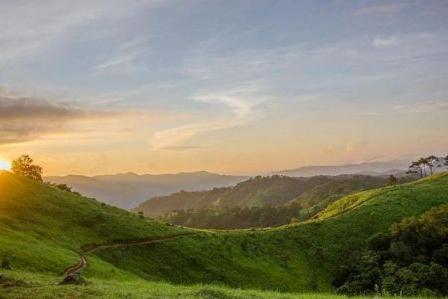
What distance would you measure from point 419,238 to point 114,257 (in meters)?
56.6

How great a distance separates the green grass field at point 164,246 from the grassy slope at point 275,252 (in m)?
0.18

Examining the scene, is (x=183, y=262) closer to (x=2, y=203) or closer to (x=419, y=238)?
(x=2, y=203)

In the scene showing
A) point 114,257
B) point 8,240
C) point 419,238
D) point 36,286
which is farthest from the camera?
point 419,238

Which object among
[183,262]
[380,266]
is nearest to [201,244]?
[183,262]

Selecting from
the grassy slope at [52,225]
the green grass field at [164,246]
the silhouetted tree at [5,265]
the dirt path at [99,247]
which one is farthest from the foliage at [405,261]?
the silhouetted tree at [5,265]

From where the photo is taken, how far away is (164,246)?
8331cm

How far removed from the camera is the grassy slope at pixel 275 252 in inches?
3019

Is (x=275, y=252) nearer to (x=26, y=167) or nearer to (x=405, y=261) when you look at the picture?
(x=405, y=261)

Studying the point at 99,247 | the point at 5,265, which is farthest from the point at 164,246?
the point at 5,265

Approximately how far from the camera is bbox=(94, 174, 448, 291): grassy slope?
252ft

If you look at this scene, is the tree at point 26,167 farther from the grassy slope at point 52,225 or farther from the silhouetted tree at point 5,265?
the silhouetted tree at point 5,265

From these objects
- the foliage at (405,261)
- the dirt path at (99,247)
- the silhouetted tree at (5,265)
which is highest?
the silhouetted tree at (5,265)

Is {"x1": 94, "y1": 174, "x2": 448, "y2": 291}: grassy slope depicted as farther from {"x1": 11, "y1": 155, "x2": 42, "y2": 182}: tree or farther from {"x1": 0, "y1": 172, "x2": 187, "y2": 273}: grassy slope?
{"x1": 11, "y1": 155, "x2": 42, "y2": 182}: tree

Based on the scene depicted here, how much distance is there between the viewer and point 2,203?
80688 millimetres
